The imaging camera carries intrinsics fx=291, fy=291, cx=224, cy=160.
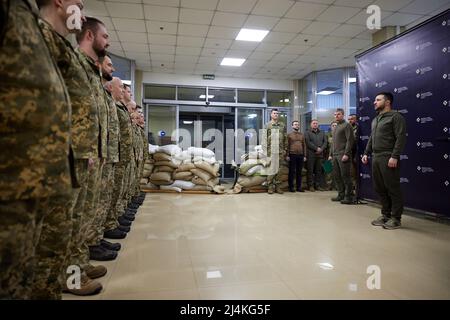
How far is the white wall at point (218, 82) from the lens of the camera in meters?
8.98

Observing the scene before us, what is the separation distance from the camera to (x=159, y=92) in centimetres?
921

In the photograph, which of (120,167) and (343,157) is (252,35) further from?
(120,167)

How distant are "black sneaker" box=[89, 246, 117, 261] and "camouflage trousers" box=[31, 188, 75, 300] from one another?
0.87m

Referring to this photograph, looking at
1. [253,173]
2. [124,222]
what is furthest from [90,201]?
[253,173]

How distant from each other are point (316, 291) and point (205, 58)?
7038mm

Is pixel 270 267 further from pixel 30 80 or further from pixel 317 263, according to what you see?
pixel 30 80

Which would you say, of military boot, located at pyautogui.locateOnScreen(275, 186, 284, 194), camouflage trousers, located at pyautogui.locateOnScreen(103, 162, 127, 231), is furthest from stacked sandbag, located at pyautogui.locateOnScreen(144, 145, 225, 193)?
camouflage trousers, located at pyautogui.locateOnScreen(103, 162, 127, 231)

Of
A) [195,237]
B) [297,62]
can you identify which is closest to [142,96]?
[297,62]

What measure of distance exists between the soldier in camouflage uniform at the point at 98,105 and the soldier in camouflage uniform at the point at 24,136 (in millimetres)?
713

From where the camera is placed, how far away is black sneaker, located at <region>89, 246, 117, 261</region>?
210 centimetres

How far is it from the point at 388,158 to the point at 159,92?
7.42 meters

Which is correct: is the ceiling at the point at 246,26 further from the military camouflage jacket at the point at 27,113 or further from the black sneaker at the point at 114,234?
the military camouflage jacket at the point at 27,113

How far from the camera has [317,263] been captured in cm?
208
